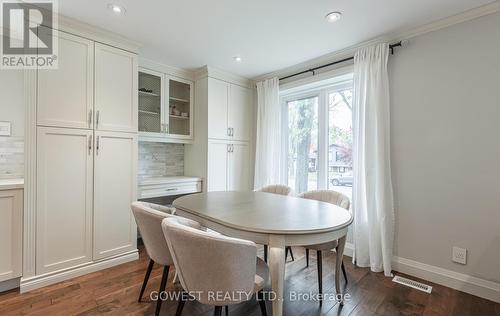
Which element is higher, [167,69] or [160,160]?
[167,69]

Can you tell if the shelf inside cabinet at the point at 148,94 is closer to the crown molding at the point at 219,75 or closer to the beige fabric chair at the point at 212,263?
the crown molding at the point at 219,75

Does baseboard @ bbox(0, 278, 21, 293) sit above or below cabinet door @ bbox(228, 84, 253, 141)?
below

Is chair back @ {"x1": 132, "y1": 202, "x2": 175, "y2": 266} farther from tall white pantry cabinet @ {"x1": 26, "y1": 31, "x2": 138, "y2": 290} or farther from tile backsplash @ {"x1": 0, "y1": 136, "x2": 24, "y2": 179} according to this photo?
tile backsplash @ {"x1": 0, "y1": 136, "x2": 24, "y2": 179}

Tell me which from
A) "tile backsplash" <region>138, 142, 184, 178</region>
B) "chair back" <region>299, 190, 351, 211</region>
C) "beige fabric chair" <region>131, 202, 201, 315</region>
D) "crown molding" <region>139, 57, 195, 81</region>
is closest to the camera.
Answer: "beige fabric chair" <region>131, 202, 201, 315</region>

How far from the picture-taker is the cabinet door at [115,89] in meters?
2.33

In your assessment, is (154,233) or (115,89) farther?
(115,89)

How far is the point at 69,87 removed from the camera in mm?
2166

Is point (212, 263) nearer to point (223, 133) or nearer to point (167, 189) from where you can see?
point (167, 189)

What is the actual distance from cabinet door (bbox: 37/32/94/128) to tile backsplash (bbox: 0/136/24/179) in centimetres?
62

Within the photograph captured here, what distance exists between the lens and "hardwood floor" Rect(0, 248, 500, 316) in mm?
1713

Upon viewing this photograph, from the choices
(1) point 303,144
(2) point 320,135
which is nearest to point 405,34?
(2) point 320,135

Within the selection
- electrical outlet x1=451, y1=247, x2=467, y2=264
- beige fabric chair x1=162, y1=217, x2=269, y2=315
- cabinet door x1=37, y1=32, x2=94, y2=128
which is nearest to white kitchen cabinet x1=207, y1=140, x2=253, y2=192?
cabinet door x1=37, y1=32, x2=94, y2=128

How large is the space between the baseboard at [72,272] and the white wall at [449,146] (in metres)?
2.83

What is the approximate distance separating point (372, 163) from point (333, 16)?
1.44 metres
